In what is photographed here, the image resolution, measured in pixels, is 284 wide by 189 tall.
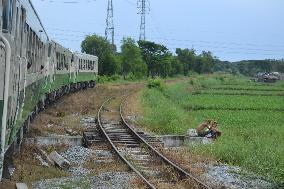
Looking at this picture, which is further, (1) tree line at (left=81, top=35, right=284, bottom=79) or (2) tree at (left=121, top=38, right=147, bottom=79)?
(2) tree at (left=121, top=38, right=147, bottom=79)

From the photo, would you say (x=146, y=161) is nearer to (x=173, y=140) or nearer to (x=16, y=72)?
(x=173, y=140)

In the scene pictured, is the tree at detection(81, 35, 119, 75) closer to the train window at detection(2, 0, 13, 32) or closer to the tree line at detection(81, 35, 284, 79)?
the tree line at detection(81, 35, 284, 79)

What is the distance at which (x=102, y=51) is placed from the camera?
6856 centimetres

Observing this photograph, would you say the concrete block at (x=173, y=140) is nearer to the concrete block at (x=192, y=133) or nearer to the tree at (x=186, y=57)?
the concrete block at (x=192, y=133)

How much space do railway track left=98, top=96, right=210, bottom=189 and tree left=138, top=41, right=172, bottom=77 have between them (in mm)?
69549

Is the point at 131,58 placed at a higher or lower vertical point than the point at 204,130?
higher

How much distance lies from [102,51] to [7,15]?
205ft

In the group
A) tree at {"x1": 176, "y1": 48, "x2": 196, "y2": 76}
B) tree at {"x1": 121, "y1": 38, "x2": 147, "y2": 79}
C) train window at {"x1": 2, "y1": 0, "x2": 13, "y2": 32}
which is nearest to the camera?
train window at {"x1": 2, "y1": 0, "x2": 13, "y2": 32}

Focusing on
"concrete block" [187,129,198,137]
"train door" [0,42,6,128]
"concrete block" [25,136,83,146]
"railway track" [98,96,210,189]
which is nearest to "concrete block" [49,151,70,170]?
"railway track" [98,96,210,189]

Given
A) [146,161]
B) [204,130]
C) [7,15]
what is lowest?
[146,161]

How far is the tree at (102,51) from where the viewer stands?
6850cm

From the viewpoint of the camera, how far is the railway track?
934cm

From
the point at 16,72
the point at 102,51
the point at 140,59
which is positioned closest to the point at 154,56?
the point at 140,59

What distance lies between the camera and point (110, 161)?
11578mm
